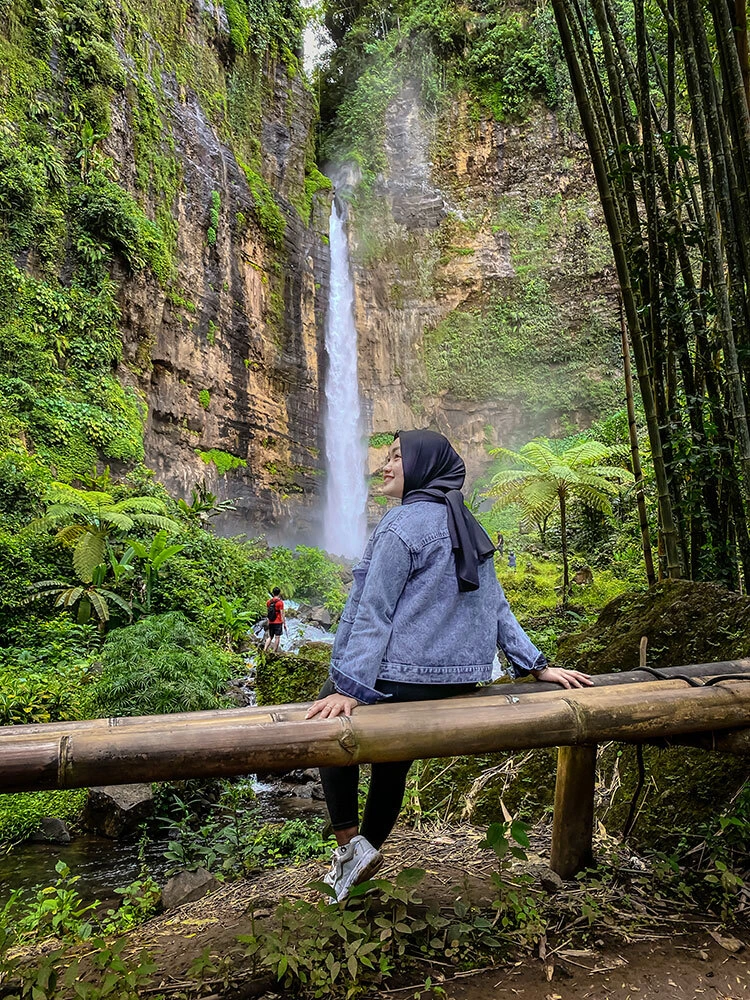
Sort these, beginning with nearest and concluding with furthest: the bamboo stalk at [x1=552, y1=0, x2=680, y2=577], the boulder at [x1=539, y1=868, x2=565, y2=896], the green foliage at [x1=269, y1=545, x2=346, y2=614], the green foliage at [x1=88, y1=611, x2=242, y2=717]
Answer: the boulder at [x1=539, y1=868, x2=565, y2=896] < the bamboo stalk at [x1=552, y1=0, x2=680, y2=577] < the green foliage at [x1=88, y1=611, x2=242, y2=717] < the green foliage at [x1=269, y1=545, x2=346, y2=614]

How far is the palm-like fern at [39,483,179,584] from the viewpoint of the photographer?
8.38 metres

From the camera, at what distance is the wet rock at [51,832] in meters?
4.40

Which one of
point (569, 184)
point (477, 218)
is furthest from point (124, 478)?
point (569, 184)

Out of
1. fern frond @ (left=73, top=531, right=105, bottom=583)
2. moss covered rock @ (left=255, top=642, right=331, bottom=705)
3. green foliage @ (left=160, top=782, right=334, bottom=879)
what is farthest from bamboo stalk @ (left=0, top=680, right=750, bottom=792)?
fern frond @ (left=73, top=531, right=105, bottom=583)

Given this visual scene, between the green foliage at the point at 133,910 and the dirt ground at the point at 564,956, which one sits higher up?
the dirt ground at the point at 564,956

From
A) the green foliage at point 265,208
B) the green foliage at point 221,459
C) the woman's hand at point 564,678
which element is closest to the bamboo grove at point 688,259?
the woman's hand at point 564,678

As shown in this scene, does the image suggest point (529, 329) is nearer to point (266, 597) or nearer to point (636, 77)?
point (266, 597)

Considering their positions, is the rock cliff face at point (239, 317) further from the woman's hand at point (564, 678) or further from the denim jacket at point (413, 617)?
the woman's hand at point (564, 678)

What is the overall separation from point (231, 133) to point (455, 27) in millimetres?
10700

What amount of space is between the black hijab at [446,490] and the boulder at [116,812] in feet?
12.3

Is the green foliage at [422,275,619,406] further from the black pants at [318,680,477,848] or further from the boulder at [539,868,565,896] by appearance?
the black pants at [318,680,477,848]

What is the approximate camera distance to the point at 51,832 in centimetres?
445

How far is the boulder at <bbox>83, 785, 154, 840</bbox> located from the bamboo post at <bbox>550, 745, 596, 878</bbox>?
130 inches

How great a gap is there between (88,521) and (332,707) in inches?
319
